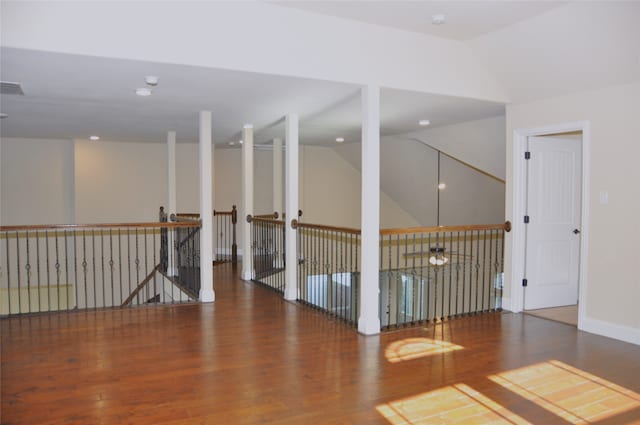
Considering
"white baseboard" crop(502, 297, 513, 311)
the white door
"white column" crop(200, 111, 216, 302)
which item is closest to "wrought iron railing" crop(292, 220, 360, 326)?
"white column" crop(200, 111, 216, 302)

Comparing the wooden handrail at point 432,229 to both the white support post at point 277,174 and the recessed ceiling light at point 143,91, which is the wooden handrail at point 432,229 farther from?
the white support post at point 277,174

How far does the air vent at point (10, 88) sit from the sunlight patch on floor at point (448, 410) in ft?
14.1

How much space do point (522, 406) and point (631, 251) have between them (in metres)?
2.26

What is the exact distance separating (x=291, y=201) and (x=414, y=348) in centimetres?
260

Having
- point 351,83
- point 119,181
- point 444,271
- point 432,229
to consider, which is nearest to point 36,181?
point 119,181

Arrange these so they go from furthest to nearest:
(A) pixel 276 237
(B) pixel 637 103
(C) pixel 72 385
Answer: (A) pixel 276 237 → (B) pixel 637 103 → (C) pixel 72 385

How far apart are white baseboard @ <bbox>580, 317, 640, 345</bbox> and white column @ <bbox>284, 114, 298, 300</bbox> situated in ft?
11.0

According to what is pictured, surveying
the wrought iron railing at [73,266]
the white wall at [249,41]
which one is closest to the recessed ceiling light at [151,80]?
the white wall at [249,41]

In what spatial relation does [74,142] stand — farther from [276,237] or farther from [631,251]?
[631,251]

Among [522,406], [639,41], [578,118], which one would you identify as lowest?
[522,406]

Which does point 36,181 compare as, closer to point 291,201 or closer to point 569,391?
point 291,201

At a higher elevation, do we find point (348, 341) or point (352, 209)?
point (352, 209)

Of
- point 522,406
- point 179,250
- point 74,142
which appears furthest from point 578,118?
point 74,142

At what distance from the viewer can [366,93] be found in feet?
15.2
